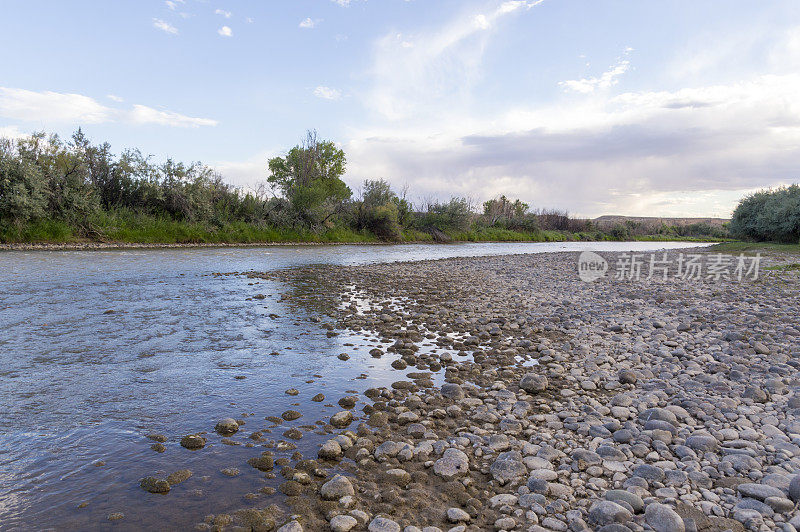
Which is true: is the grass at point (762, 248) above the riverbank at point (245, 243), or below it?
above

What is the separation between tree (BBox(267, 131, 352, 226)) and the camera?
4297 centimetres

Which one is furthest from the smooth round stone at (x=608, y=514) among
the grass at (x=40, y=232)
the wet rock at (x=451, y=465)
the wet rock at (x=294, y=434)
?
the grass at (x=40, y=232)

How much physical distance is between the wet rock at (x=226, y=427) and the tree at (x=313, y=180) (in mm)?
39663

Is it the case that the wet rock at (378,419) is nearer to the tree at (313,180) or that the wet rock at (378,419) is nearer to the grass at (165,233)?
the grass at (165,233)

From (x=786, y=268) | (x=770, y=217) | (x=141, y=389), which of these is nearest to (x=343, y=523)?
(x=141, y=389)

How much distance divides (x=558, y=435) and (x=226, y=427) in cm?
320

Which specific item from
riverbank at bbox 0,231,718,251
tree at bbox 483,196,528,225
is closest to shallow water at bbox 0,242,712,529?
riverbank at bbox 0,231,718,251

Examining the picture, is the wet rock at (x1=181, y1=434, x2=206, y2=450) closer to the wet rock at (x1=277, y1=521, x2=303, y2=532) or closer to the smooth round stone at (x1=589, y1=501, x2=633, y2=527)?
the wet rock at (x1=277, y1=521, x2=303, y2=532)

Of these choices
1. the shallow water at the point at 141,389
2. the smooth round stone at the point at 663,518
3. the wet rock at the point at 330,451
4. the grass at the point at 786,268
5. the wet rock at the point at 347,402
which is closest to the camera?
the smooth round stone at the point at 663,518

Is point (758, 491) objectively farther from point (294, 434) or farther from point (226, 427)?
point (226, 427)

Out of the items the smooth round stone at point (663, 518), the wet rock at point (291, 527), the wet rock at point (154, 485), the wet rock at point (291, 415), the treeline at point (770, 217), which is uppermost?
the treeline at point (770, 217)

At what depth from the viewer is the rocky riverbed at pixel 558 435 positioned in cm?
284

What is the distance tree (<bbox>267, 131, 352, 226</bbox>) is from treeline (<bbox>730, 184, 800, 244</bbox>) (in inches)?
1479

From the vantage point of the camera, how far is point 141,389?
16.4 feet
